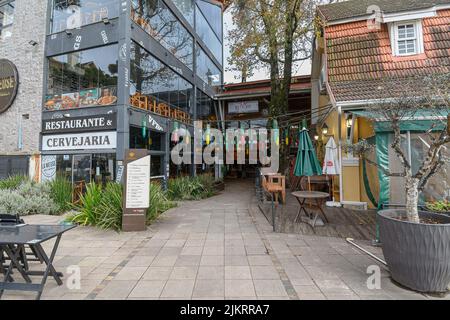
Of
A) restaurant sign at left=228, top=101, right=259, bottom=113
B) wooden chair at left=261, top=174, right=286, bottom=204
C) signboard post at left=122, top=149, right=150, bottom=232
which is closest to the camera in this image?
signboard post at left=122, top=149, right=150, bottom=232

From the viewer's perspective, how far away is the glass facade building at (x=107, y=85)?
9.98 meters

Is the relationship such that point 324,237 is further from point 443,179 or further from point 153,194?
point 153,194

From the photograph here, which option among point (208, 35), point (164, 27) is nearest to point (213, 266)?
point (164, 27)

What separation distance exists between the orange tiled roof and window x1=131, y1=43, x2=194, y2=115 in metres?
8.06

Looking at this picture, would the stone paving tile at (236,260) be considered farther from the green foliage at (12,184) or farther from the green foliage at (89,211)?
the green foliage at (12,184)

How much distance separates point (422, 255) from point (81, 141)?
38.5ft

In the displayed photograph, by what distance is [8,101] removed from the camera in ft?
40.3

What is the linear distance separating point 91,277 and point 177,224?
3.01 meters

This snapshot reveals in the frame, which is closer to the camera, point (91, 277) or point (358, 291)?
point (358, 291)

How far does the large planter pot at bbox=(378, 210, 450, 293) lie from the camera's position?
2.84 meters

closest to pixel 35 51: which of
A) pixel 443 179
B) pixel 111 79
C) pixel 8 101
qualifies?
pixel 8 101

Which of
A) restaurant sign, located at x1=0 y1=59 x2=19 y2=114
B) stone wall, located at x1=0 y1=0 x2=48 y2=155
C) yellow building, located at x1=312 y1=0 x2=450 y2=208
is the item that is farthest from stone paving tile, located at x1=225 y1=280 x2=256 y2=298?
restaurant sign, located at x1=0 y1=59 x2=19 y2=114

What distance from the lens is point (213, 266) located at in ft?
12.3

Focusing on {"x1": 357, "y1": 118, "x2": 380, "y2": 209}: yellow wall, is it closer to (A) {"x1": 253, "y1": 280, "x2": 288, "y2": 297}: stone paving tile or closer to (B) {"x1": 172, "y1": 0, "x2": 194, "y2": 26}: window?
(A) {"x1": 253, "y1": 280, "x2": 288, "y2": 297}: stone paving tile
